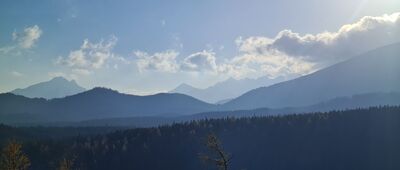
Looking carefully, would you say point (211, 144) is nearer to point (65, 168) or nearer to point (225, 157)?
point (225, 157)

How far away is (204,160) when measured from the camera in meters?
36.2

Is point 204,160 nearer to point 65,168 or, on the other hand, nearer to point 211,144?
Result: point 211,144

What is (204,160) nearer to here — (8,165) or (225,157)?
(225,157)

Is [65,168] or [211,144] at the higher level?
[211,144]

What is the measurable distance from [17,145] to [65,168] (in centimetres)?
638

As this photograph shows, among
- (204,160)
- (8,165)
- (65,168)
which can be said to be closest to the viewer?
(204,160)

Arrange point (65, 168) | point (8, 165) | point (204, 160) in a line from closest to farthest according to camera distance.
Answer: point (204, 160)
point (8, 165)
point (65, 168)

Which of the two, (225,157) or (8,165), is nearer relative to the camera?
(225,157)

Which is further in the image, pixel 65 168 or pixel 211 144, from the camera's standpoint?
pixel 65 168

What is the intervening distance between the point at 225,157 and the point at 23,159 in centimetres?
2492

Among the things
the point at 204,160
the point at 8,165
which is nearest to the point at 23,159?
the point at 8,165

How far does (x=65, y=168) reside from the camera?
55219mm

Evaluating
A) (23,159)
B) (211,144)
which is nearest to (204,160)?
(211,144)

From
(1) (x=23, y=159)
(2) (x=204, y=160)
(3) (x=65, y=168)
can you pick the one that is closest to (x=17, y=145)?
(1) (x=23, y=159)
